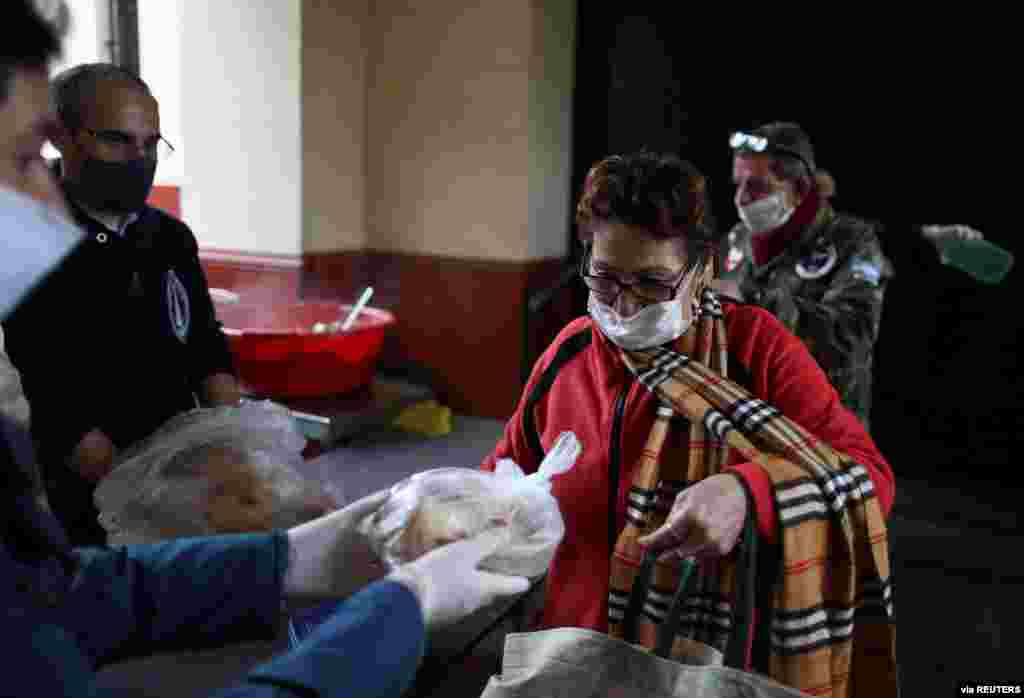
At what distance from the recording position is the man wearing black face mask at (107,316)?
5.13ft

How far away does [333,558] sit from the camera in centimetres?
112

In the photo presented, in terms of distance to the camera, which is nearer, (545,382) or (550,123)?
(545,382)

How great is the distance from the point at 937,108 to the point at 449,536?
3.62m

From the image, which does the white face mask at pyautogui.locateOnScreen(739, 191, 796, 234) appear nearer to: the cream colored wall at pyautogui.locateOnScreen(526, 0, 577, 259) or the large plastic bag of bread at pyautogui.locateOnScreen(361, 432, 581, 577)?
the large plastic bag of bread at pyautogui.locateOnScreen(361, 432, 581, 577)

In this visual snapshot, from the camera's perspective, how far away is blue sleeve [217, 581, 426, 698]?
0.77 m

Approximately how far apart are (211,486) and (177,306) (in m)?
0.65

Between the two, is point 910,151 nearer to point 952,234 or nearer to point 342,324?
point 952,234

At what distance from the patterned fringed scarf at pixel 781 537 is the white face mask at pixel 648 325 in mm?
22

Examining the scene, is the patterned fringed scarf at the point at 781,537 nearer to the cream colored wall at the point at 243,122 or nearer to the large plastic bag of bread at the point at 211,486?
the large plastic bag of bread at the point at 211,486

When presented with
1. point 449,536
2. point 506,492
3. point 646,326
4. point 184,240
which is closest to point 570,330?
point 646,326

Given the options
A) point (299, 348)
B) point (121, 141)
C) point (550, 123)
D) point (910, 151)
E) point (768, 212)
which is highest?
point (550, 123)

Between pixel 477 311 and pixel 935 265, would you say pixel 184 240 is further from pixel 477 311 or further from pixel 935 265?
pixel 935 265

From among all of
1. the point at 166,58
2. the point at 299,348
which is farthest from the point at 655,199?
the point at 166,58

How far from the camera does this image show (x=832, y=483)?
4.19 feet
